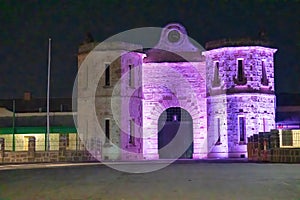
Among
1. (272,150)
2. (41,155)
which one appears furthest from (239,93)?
(41,155)

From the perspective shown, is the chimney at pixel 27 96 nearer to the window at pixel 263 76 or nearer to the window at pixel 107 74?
the window at pixel 107 74

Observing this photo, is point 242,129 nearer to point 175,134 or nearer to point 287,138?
point 287,138

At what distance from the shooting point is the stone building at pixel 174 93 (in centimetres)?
3447

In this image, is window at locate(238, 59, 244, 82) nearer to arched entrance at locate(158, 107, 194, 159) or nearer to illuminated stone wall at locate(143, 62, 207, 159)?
illuminated stone wall at locate(143, 62, 207, 159)

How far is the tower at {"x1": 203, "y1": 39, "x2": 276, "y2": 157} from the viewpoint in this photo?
113ft

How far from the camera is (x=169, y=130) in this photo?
38.2 m

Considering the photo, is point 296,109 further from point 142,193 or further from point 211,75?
point 142,193

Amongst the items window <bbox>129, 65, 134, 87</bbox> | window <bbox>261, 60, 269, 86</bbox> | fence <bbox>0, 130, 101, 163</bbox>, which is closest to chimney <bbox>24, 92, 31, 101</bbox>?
fence <bbox>0, 130, 101, 163</bbox>

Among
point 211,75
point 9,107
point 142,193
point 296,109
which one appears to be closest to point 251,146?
point 211,75

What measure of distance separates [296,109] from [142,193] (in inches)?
1365

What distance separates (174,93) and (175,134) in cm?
366

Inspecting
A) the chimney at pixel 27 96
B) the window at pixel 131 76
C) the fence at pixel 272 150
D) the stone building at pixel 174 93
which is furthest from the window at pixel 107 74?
→ the chimney at pixel 27 96

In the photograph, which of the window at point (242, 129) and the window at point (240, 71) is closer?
the window at point (242, 129)

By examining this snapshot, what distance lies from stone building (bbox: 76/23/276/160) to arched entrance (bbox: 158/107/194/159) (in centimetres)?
33
